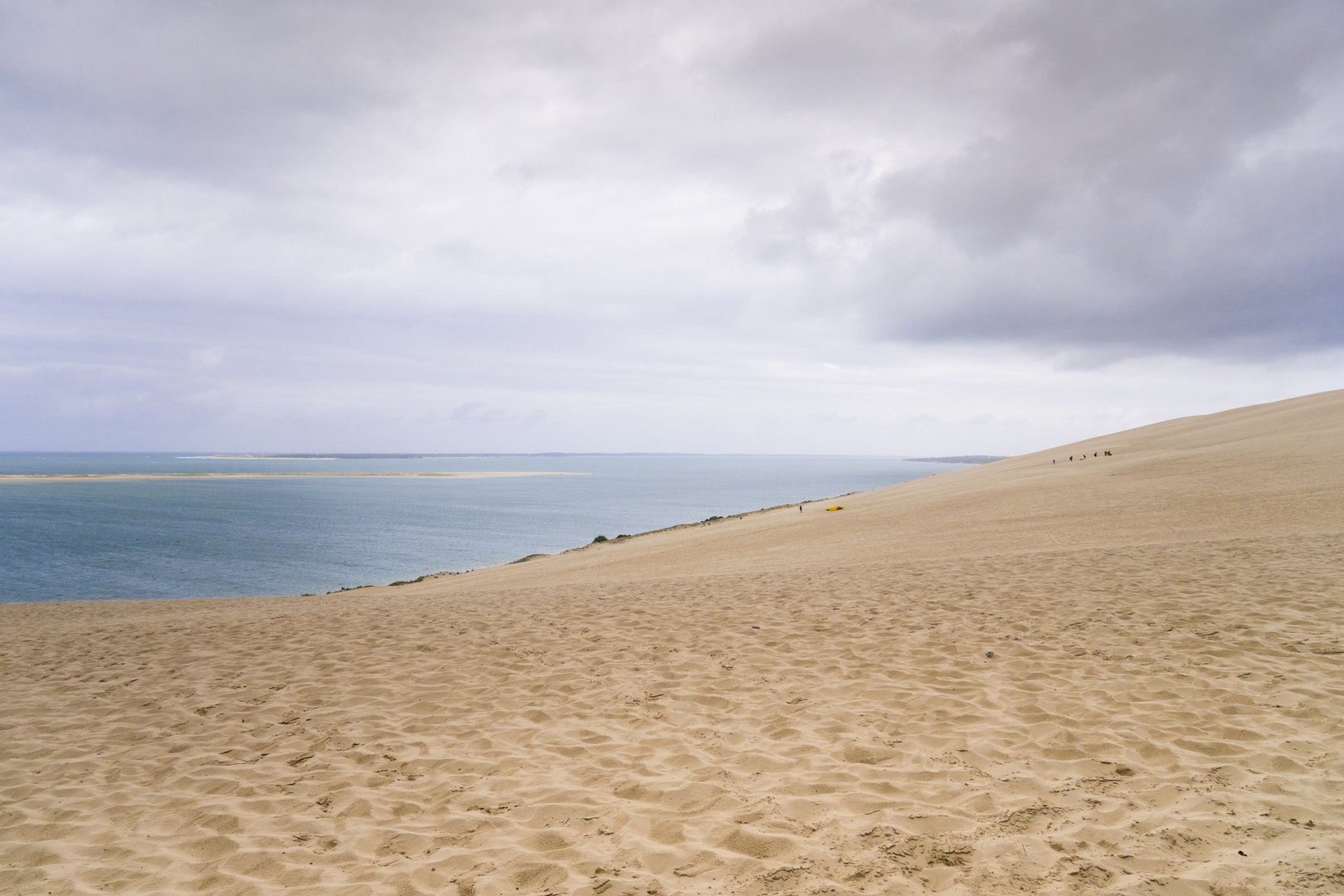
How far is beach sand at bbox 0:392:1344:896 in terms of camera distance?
406 centimetres

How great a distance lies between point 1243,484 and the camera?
20203mm

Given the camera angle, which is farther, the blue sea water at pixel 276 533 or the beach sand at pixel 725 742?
the blue sea water at pixel 276 533

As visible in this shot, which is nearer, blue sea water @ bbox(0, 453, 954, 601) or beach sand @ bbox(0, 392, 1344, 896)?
beach sand @ bbox(0, 392, 1344, 896)

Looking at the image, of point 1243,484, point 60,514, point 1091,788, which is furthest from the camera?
point 60,514

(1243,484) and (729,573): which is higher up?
(1243,484)

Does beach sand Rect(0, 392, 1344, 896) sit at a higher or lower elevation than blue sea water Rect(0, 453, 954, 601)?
higher

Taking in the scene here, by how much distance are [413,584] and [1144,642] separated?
2306 cm

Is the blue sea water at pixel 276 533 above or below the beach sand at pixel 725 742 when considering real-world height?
below

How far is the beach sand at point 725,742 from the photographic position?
4059 millimetres

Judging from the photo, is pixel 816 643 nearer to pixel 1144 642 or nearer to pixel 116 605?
pixel 1144 642

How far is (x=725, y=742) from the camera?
5805 millimetres

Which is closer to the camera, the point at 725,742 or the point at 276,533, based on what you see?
the point at 725,742

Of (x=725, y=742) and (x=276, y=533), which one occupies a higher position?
(x=725, y=742)

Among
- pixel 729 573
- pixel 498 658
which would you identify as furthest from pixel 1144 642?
pixel 729 573
